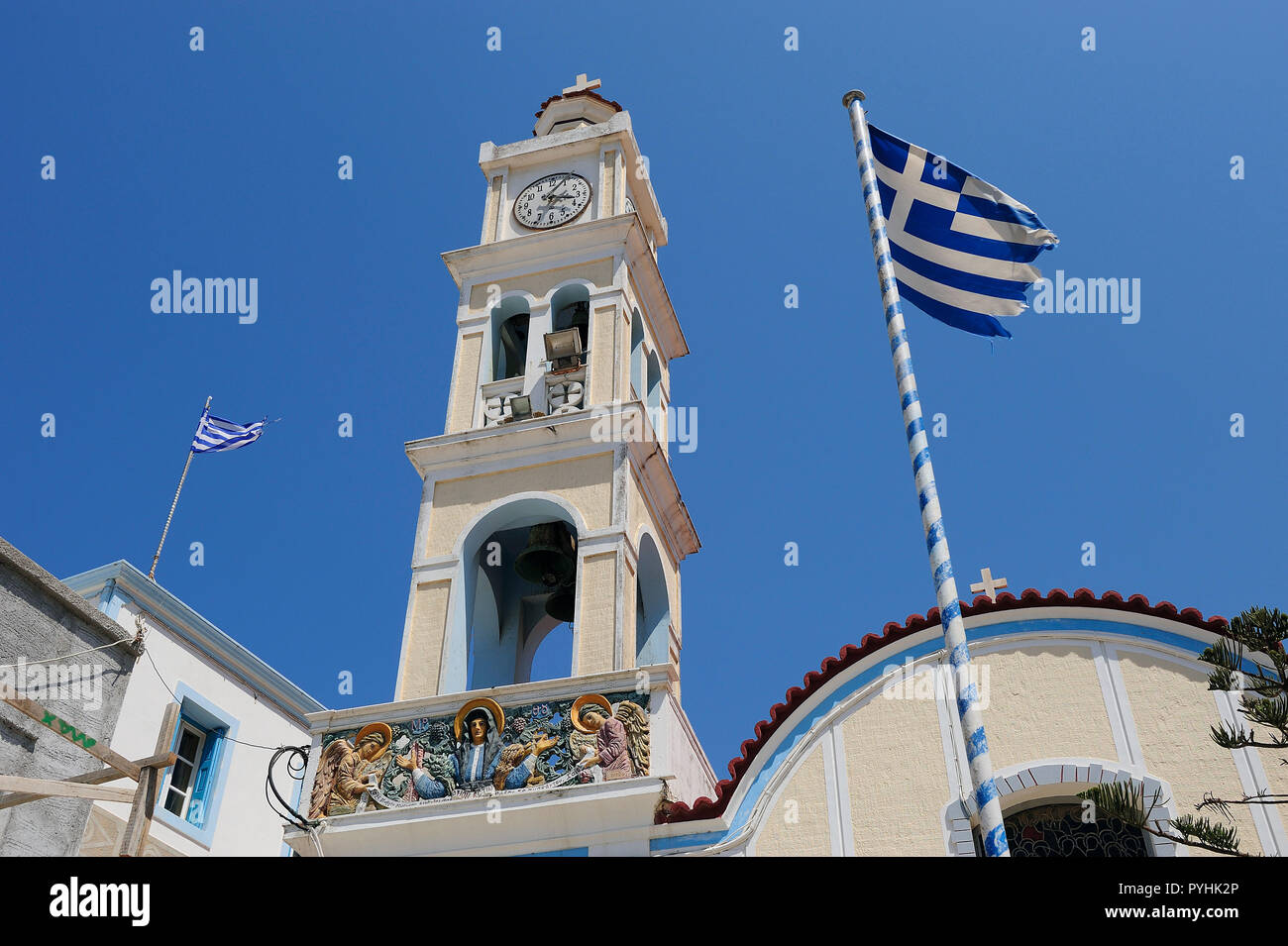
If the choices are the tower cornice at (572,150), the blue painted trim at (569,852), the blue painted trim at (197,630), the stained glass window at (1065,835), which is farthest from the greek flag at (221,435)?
the stained glass window at (1065,835)

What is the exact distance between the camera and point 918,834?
1050cm

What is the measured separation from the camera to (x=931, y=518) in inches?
350

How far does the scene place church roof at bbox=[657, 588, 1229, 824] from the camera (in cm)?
1102

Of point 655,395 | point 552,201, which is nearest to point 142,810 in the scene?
point 655,395

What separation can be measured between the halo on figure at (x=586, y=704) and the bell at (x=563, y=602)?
3.17 m

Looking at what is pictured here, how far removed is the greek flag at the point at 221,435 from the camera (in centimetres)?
1939

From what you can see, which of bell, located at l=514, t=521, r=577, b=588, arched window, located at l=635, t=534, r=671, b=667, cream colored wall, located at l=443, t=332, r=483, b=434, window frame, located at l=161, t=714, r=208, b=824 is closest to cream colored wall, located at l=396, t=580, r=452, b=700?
bell, located at l=514, t=521, r=577, b=588

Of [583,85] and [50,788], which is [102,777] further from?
[583,85]

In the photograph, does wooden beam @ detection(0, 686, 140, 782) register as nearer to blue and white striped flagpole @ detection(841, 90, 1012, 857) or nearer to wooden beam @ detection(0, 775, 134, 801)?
wooden beam @ detection(0, 775, 134, 801)

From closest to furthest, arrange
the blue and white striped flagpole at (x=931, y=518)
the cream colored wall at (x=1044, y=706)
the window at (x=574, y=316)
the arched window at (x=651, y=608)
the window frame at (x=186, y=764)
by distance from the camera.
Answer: the blue and white striped flagpole at (x=931, y=518) → the cream colored wall at (x=1044, y=706) → the arched window at (x=651, y=608) → the window frame at (x=186, y=764) → the window at (x=574, y=316)

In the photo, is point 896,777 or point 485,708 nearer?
point 896,777

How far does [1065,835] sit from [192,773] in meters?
12.1

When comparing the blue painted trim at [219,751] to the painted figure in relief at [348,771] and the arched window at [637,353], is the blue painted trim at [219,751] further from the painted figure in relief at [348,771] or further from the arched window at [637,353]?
the arched window at [637,353]
